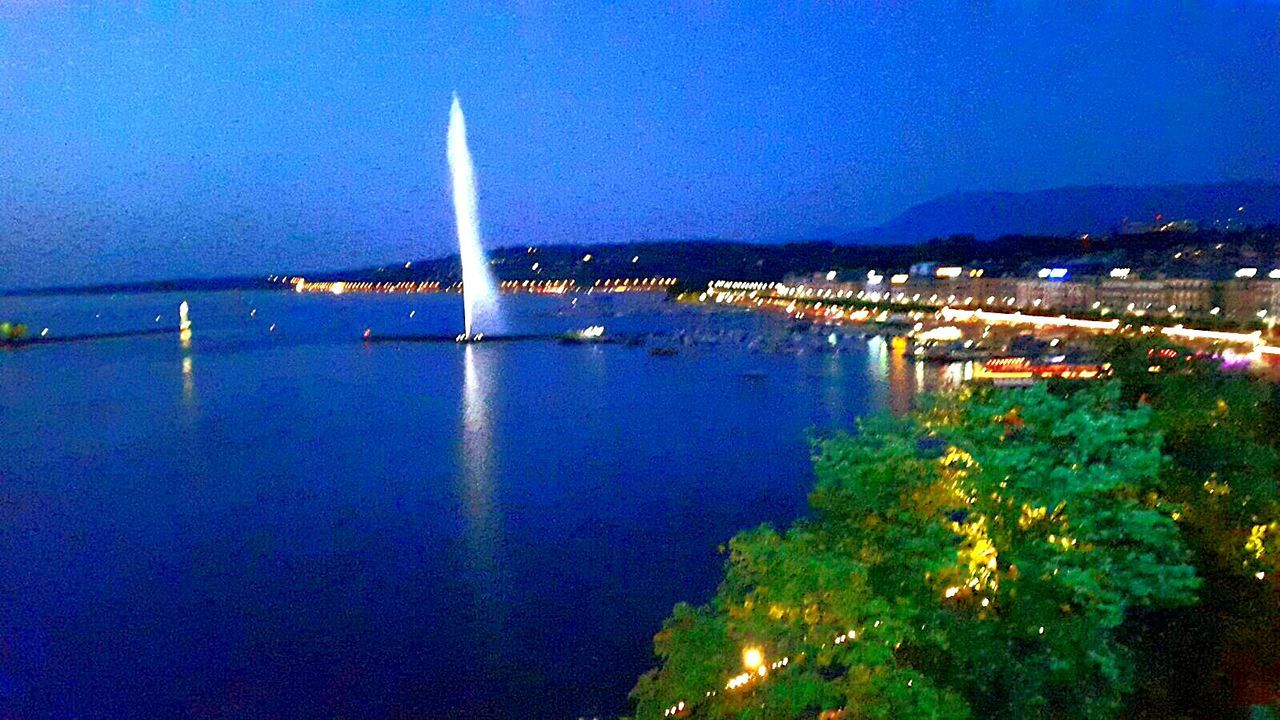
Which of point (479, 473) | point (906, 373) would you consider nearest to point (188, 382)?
point (479, 473)

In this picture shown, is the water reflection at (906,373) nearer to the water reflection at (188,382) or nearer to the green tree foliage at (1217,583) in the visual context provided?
the green tree foliage at (1217,583)

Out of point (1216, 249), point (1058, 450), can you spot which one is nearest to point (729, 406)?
point (1058, 450)

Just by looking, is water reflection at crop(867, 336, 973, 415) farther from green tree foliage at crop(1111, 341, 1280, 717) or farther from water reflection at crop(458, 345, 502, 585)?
green tree foliage at crop(1111, 341, 1280, 717)

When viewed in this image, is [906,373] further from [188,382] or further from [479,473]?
[188,382]

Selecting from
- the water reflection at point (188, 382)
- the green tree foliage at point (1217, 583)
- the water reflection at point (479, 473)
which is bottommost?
the water reflection at point (479, 473)

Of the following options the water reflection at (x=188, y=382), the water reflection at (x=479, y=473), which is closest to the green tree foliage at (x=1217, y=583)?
the water reflection at (x=479, y=473)

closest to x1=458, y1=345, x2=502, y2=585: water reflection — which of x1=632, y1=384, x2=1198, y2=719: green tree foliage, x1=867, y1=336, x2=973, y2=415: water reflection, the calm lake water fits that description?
the calm lake water
